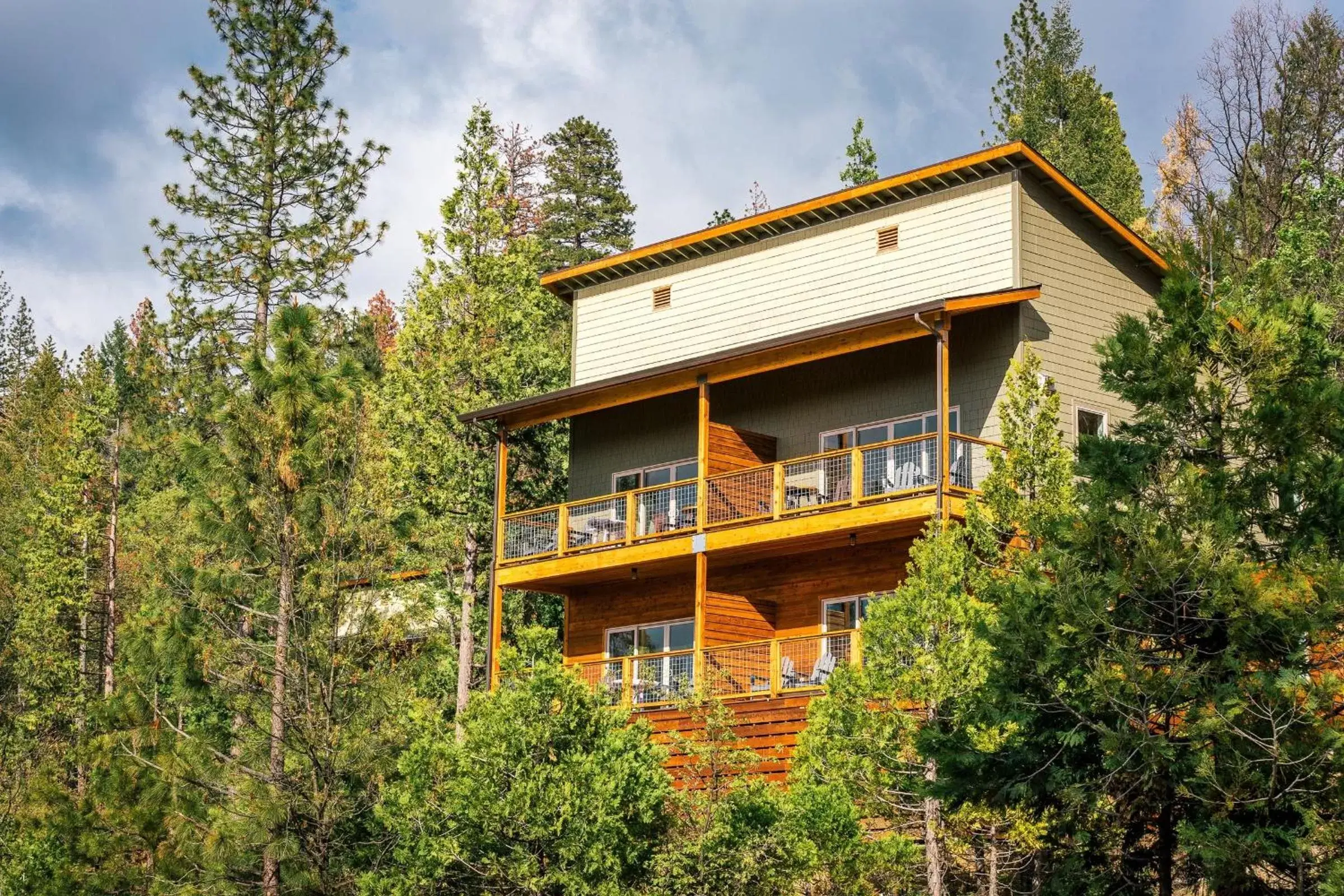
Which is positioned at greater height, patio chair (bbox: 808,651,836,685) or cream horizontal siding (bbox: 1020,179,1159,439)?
cream horizontal siding (bbox: 1020,179,1159,439)

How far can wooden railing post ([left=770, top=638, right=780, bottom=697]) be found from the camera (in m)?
23.0

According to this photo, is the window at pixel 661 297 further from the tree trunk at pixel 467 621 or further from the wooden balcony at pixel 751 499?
the tree trunk at pixel 467 621

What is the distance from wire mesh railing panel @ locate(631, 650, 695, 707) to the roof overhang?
165 inches

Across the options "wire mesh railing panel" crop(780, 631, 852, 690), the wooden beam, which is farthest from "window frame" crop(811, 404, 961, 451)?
the wooden beam

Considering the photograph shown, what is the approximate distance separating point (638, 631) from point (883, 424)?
227 inches

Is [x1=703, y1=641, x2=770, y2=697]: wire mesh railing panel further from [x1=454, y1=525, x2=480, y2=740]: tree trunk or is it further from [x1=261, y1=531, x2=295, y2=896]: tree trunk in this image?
[x1=261, y1=531, x2=295, y2=896]: tree trunk

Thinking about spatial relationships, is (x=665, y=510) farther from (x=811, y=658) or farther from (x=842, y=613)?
(x=811, y=658)

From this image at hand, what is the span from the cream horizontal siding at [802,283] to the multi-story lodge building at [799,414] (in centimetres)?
4

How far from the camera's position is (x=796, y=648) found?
992 inches

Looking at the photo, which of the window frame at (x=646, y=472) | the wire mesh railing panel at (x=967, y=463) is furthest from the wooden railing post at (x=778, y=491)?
the window frame at (x=646, y=472)

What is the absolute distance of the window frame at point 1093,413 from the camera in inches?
973

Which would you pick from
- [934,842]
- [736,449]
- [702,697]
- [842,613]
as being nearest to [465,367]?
[736,449]

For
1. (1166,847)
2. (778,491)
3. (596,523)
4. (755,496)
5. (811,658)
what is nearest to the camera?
(1166,847)

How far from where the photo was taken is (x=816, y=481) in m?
25.1
